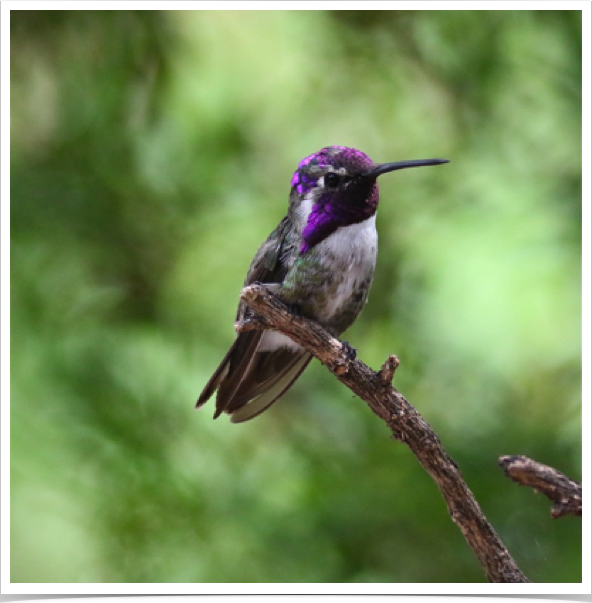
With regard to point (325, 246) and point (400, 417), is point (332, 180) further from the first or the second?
point (400, 417)

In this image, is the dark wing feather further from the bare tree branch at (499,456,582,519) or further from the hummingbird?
the bare tree branch at (499,456,582,519)

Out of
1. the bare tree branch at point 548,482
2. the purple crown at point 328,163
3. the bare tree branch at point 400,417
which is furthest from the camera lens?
the purple crown at point 328,163

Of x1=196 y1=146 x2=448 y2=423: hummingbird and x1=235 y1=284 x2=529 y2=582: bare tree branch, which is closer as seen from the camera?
x1=235 y1=284 x2=529 y2=582: bare tree branch

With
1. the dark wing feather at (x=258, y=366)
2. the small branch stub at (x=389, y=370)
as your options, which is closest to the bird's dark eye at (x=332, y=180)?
the dark wing feather at (x=258, y=366)

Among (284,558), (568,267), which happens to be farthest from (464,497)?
(568,267)

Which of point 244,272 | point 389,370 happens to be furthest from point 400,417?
point 244,272

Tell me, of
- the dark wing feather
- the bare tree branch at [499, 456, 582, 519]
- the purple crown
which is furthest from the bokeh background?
the bare tree branch at [499, 456, 582, 519]

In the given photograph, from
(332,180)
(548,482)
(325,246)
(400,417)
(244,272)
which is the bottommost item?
(548,482)

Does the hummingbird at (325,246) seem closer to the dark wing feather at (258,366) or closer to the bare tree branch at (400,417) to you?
the dark wing feather at (258,366)
